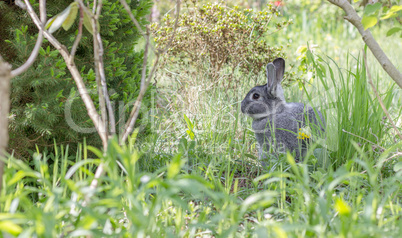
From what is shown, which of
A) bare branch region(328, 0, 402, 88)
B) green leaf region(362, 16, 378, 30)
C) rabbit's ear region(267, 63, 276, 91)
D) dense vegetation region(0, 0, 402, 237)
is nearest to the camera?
dense vegetation region(0, 0, 402, 237)

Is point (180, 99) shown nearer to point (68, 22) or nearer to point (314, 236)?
point (68, 22)

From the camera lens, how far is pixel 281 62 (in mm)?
3486

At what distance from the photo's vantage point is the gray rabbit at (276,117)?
3206mm

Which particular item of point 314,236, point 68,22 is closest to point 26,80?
point 68,22

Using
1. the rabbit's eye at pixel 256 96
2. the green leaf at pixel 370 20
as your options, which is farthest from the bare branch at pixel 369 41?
the rabbit's eye at pixel 256 96

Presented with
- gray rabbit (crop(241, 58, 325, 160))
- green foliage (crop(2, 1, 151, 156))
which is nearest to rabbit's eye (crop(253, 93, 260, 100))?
gray rabbit (crop(241, 58, 325, 160))

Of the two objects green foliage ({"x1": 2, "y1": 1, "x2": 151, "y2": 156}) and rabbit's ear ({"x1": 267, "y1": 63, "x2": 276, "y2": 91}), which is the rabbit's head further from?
green foliage ({"x1": 2, "y1": 1, "x2": 151, "y2": 156})

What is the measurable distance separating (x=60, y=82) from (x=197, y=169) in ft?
3.73

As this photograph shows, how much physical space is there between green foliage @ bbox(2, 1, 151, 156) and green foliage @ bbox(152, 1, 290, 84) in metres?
1.31

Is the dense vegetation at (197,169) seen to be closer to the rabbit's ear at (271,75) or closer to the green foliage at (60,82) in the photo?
the green foliage at (60,82)

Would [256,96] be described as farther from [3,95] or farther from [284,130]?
[3,95]

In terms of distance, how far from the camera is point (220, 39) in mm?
4336

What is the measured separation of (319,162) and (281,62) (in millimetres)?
1021

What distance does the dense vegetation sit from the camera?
1.59 metres
